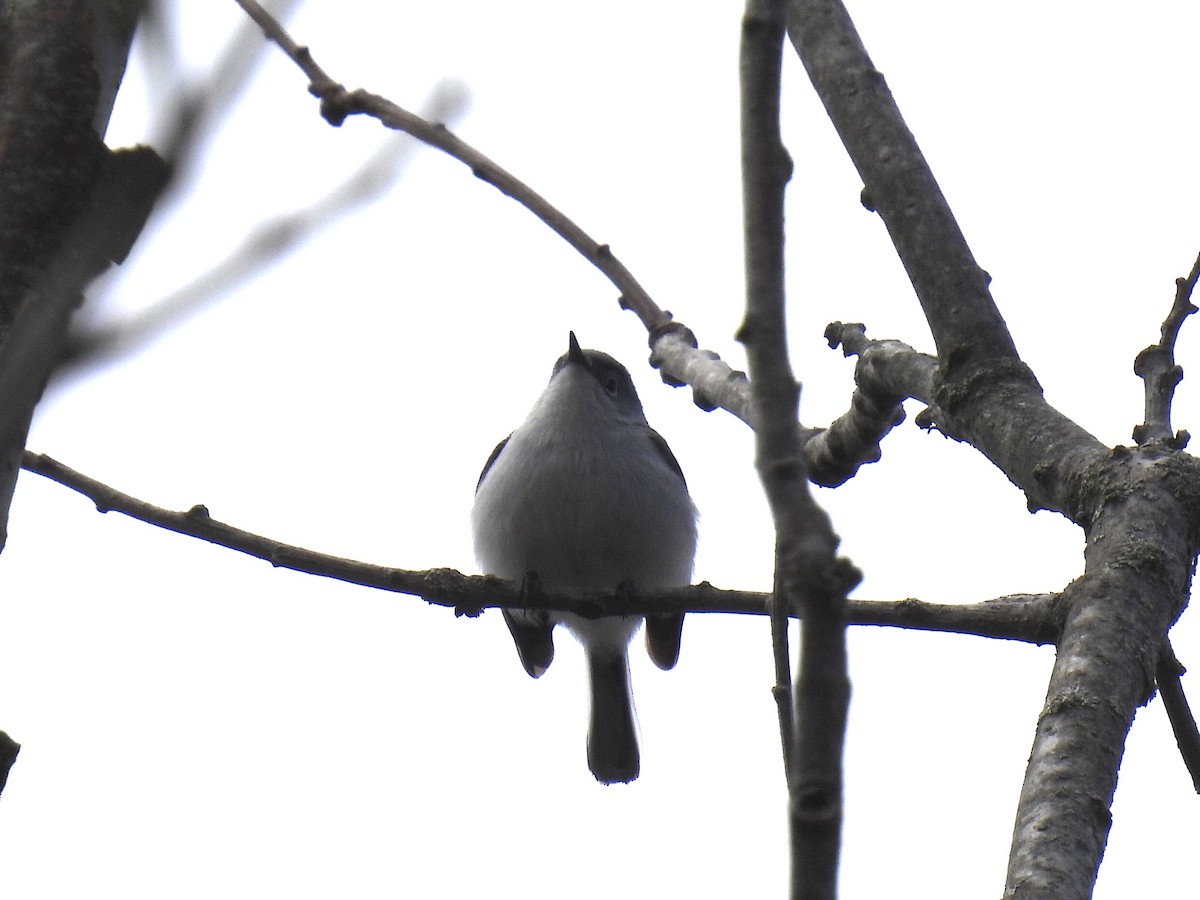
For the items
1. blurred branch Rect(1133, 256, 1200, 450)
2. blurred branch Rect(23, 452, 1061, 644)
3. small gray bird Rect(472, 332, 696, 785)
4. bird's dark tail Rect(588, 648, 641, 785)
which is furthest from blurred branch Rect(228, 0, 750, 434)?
bird's dark tail Rect(588, 648, 641, 785)

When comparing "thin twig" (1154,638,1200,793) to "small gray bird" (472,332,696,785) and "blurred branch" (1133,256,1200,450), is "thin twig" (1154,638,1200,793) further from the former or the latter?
"small gray bird" (472,332,696,785)

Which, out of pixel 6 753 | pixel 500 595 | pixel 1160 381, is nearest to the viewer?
pixel 6 753

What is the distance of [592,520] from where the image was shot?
5.66m

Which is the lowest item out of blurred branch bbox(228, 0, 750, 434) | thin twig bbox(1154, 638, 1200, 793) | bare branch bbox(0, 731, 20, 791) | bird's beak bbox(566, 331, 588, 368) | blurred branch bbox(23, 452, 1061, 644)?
bare branch bbox(0, 731, 20, 791)

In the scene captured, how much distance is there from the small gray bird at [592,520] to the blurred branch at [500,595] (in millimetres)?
1399

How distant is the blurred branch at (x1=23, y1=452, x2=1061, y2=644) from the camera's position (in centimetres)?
284

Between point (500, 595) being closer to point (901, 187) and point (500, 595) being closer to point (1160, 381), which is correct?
point (901, 187)

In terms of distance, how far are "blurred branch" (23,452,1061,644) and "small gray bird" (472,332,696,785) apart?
4.59 ft

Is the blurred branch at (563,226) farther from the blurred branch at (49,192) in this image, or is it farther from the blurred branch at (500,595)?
the blurred branch at (500,595)

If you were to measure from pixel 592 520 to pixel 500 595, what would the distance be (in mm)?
1603

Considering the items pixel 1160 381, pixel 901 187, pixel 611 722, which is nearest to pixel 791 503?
pixel 1160 381

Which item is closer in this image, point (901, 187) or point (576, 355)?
point (901, 187)

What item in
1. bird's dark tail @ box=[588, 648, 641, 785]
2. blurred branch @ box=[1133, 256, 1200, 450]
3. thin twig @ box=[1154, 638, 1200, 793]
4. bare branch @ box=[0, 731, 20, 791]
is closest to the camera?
bare branch @ box=[0, 731, 20, 791]

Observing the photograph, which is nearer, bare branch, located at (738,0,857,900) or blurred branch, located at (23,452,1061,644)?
bare branch, located at (738,0,857,900)
